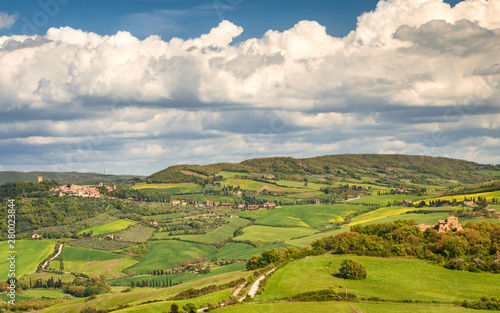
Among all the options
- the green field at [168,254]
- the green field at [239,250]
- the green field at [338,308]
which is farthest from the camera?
the green field at [168,254]

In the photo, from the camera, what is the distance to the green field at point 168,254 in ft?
537

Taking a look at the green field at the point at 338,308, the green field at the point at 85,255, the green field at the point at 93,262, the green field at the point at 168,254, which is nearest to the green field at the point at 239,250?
the green field at the point at 168,254

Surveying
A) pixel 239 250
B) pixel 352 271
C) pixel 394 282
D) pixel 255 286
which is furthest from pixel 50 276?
pixel 394 282

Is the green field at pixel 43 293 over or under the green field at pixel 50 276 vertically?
under

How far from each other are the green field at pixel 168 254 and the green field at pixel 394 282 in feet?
255

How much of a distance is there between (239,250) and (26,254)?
76.4 m

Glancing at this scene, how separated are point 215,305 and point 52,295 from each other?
75.1 metres

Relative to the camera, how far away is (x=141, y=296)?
10056 centimetres

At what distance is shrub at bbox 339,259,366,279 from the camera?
86.6 metres

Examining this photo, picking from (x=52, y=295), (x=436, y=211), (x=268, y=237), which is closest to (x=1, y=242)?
(x=52, y=295)

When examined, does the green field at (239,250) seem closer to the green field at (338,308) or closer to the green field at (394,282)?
the green field at (394,282)

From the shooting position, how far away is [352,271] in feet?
284

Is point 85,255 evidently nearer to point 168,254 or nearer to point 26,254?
point 26,254

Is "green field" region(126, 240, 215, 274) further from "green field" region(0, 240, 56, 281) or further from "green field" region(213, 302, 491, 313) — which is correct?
"green field" region(213, 302, 491, 313)
